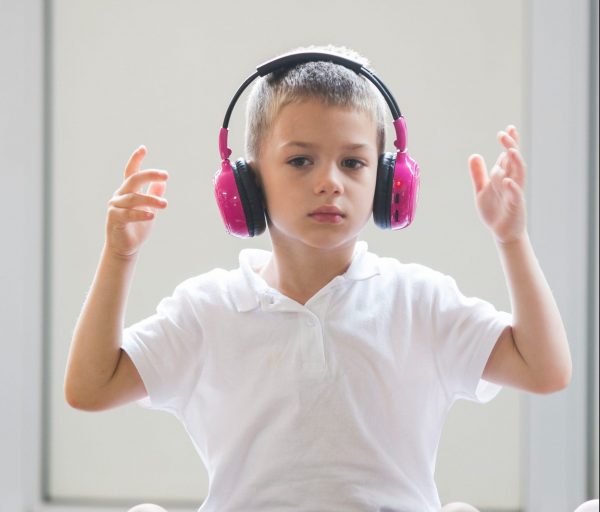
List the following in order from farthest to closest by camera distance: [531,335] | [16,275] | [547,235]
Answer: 1. [16,275]
2. [547,235]
3. [531,335]

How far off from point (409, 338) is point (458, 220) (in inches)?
24.4

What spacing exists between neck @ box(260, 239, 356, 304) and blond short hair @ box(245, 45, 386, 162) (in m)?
0.15

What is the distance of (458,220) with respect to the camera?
1883 mm

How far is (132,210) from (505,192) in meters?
0.50

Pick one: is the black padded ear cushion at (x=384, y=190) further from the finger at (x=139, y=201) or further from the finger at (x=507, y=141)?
the finger at (x=139, y=201)

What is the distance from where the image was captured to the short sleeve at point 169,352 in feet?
4.29

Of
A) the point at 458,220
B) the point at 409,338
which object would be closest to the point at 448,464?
the point at 458,220

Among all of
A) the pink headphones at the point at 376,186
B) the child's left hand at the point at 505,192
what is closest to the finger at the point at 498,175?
the child's left hand at the point at 505,192

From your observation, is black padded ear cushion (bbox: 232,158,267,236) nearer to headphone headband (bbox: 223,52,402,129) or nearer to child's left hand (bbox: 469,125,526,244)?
headphone headband (bbox: 223,52,402,129)

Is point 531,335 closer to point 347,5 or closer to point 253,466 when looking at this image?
point 253,466

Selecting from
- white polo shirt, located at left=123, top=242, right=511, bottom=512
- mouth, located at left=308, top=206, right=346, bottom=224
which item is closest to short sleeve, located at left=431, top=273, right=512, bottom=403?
white polo shirt, located at left=123, top=242, right=511, bottom=512

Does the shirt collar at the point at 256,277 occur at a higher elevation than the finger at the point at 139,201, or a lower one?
lower

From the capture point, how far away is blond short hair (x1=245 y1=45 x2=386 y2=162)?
1260 millimetres

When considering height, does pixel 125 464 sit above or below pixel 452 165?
below
